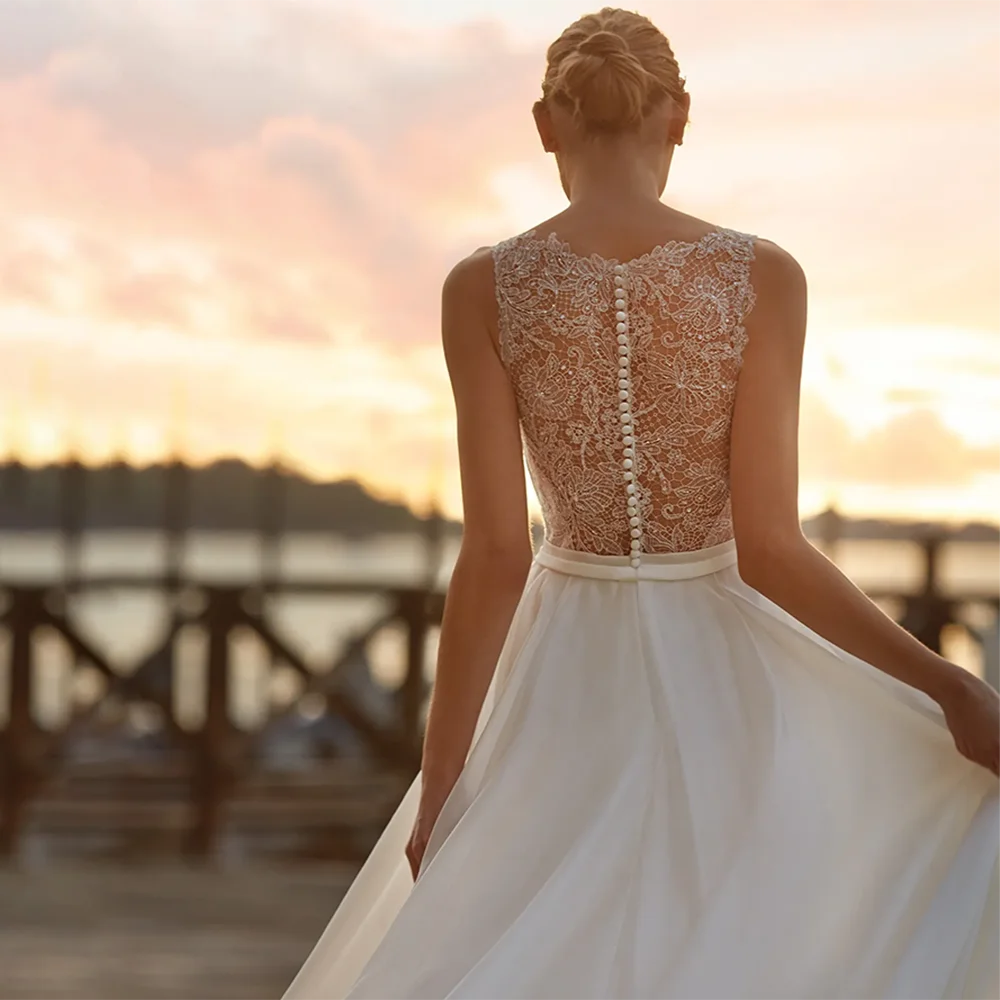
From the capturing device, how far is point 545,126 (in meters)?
1.96

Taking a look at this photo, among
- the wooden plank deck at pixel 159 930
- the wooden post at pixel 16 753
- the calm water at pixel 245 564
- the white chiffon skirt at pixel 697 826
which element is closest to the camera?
the white chiffon skirt at pixel 697 826

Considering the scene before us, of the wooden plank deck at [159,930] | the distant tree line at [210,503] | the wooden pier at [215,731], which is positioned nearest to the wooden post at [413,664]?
the wooden pier at [215,731]

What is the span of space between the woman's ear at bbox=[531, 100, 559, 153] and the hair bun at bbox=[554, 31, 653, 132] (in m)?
0.07

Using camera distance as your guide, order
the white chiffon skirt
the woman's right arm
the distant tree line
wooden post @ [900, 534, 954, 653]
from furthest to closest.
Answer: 1. the distant tree line
2. wooden post @ [900, 534, 954, 653]
3. the woman's right arm
4. the white chiffon skirt

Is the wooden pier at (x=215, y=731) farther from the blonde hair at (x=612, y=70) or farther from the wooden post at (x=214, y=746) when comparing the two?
the blonde hair at (x=612, y=70)

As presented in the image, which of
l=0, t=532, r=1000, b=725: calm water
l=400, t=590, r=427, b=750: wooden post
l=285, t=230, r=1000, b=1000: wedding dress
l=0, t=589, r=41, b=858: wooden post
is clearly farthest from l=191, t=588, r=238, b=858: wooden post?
l=0, t=532, r=1000, b=725: calm water

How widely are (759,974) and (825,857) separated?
0.53ft

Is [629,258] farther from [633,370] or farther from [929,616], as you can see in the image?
[929,616]

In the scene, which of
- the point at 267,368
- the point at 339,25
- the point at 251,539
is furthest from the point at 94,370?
the point at 251,539

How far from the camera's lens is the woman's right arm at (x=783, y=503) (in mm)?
1741

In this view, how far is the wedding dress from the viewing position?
1634 mm

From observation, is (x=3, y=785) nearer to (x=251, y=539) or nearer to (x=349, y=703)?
(x=349, y=703)

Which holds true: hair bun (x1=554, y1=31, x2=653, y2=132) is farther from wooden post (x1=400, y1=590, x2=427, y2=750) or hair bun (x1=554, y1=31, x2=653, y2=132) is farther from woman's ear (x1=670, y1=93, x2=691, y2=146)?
wooden post (x1=400, y1=590, x2=427, y2=750)

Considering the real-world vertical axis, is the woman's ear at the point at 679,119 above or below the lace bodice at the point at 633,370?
above
